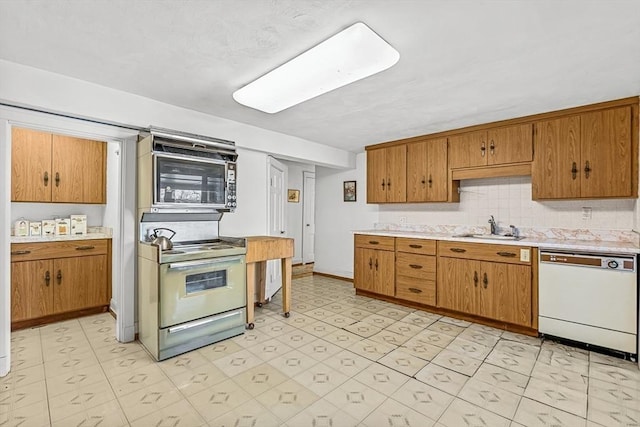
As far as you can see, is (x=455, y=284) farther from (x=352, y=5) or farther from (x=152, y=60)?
(x=152, y=60)

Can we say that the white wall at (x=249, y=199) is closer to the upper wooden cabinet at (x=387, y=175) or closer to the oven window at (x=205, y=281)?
the oven window at (x=205, y=281)

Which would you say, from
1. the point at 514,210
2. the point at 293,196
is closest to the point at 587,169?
the point at 514,210

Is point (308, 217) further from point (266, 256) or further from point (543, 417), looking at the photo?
point (543, 417)

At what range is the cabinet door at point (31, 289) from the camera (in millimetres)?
3209

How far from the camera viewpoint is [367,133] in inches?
167

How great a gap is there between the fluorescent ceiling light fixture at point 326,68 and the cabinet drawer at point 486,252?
7.76 feet

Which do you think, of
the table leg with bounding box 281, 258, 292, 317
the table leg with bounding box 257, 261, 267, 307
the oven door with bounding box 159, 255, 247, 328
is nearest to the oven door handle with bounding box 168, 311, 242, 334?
the oven door with bounding box 159, 255, 247, 328

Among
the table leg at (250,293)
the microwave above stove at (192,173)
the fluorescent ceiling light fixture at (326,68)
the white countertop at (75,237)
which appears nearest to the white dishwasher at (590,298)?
the fluorescent ceiling light fixture at (326,68)

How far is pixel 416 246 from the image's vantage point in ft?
13.2

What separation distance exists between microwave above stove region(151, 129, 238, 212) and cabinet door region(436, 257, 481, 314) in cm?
258

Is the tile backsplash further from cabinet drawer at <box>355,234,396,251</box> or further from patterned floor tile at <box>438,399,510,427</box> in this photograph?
patterned floor tile at <box>438,399,510,427</box>

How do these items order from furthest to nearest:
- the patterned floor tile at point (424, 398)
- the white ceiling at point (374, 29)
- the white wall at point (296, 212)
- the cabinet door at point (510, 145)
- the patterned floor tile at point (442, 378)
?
the white wall at point (296, 212) → the cabinet door at point (510, 145) → the patterned floor tile at point (442, 378) → the patterned floor tile at point (424, 398) → the white ceiling at point (374, 29)

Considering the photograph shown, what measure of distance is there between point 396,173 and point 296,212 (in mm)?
2759

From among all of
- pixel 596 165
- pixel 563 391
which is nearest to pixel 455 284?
pixel 563 391
